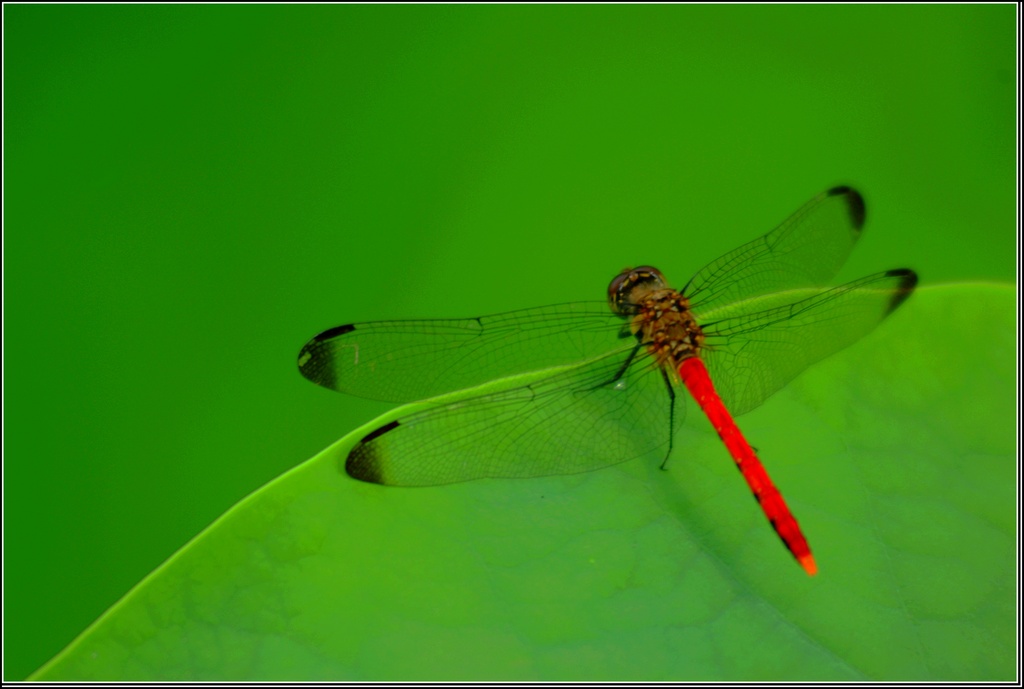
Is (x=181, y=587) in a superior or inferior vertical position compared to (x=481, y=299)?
inferior

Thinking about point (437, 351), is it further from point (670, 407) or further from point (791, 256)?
point (791, 256)

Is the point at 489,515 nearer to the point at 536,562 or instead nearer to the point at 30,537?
the point at 536,562

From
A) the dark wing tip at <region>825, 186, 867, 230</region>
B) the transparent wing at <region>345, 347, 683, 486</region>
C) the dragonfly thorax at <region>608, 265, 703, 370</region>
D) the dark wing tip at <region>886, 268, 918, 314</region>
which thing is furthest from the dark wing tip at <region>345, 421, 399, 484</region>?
the dark wing tip at <region>825, 186, 867, 230</region>

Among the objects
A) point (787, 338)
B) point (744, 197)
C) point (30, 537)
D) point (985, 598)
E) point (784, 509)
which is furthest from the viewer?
point (744, 197)

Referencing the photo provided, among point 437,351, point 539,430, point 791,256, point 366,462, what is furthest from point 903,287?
point 366,462

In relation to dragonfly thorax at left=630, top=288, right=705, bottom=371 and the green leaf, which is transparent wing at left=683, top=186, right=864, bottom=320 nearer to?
dragonfly thorax at left=630, top=288, right=705, bottom=371

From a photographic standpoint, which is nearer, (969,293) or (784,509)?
(784,509)

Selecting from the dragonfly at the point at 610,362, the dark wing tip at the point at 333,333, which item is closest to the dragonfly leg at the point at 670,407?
the dragonfly at the point at 610,362

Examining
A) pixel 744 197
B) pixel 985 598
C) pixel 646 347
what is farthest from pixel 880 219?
pixel 985 598
